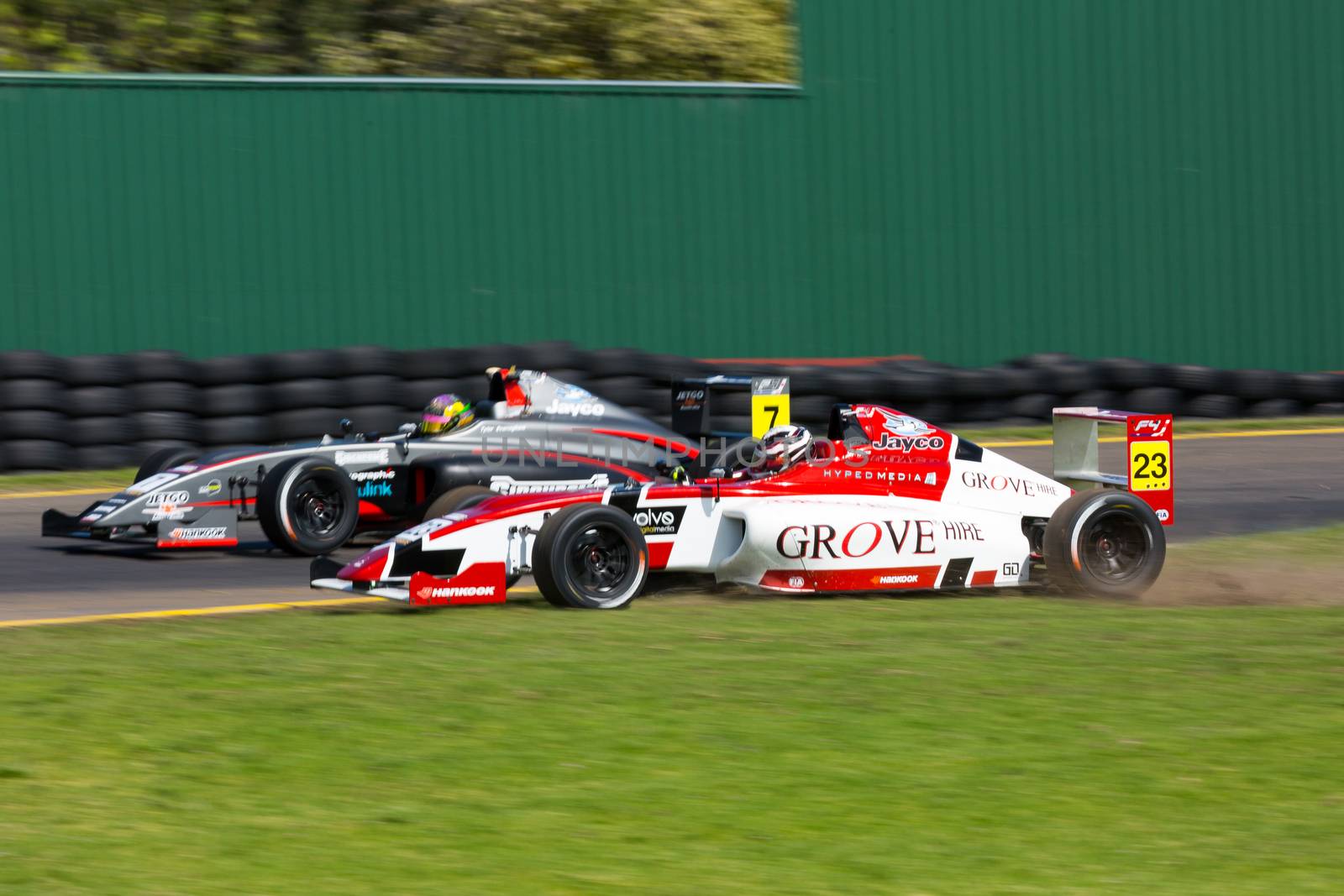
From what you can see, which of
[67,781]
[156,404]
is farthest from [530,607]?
[156,404]

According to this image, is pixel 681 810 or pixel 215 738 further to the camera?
pixel 215 738

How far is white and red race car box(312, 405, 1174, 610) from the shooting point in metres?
9.34

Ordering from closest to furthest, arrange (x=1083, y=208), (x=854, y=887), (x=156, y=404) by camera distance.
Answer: (x=854, y=887) < (x=156, y=404) < (x=1083, y=208)

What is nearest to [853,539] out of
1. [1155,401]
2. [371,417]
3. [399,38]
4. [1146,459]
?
[1146,459]

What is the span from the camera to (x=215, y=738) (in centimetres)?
642

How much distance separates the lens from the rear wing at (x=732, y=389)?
11.3 meters

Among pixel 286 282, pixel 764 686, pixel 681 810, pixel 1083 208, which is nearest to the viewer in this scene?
pixel 681 810

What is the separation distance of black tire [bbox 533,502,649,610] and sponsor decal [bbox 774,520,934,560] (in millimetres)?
884

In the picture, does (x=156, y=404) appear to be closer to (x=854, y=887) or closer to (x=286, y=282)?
(x=286, y=282)

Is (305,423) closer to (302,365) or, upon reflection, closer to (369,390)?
(302,365)

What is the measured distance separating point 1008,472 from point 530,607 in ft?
10.2

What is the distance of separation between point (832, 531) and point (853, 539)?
0.14 meters

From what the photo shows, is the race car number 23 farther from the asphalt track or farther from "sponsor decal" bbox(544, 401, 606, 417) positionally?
"sponsor decal" bbox(544, 401, 606, 417)

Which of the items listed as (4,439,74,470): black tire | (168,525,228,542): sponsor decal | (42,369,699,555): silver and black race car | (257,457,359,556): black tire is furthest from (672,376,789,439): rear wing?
(4,439,74,470): black tire
